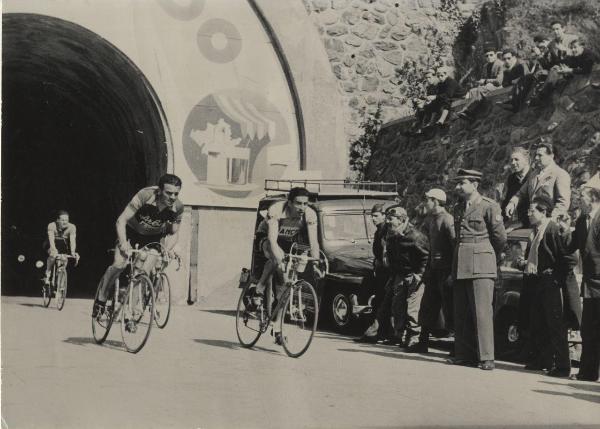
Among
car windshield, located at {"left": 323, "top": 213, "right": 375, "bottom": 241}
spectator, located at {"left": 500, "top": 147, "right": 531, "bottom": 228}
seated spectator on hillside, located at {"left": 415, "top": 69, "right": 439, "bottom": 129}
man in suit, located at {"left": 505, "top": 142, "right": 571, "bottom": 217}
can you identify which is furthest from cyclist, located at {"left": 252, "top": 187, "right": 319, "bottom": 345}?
seated spectator on hillside, located at {"left": 415, "top": 69, "right": 439, "bottom": 129}

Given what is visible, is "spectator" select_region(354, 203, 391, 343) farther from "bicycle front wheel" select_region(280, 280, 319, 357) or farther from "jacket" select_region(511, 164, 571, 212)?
"bicycle front wheel" select_region(280, 280, 319, 357)

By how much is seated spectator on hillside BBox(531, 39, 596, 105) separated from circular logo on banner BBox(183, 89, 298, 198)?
6478 mm

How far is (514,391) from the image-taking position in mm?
7824

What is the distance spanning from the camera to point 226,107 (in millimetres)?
17766

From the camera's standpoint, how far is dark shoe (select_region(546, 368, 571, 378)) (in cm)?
890

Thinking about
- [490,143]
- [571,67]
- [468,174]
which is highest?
[571,67]

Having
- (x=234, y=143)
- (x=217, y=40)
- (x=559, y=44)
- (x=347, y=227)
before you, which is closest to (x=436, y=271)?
(x=347, y=227)

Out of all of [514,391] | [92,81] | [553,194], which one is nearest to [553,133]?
[553,194]

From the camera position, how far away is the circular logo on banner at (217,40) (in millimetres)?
17688

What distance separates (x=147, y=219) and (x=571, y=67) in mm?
6248

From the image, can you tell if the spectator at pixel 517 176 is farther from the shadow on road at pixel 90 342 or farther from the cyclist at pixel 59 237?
the cyclist at pixel 59 237

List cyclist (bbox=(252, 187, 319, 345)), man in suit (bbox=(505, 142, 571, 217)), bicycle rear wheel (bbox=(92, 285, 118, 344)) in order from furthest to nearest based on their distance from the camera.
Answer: man in suit (bbox=(505, 142, 571, 217)), bicycle rear wheel (bbox=(92, 285, 118, 344)), cyclist (bbox=(252, 187, 319, 345))

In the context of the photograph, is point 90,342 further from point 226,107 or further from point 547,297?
point 226,107

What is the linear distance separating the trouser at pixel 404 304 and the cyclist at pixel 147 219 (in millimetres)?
2844
